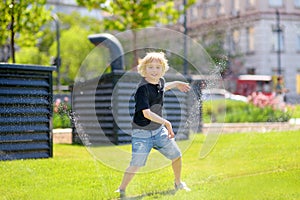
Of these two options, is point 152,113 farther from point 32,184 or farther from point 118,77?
point 118,77

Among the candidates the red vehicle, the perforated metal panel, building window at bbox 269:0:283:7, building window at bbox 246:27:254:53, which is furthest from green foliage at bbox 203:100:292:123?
building window at bbox 269:0:283:7

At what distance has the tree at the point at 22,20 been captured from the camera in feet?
50.2

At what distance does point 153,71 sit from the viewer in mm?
6168

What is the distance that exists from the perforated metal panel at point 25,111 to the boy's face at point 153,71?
308 cm

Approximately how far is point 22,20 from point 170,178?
13025 mm

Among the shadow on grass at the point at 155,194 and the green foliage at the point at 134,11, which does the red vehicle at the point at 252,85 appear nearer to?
the green foliage at the point at 134,11

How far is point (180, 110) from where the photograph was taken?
39.2ft

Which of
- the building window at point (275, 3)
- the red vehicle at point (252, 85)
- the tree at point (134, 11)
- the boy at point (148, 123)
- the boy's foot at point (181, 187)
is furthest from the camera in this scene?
the building window at point (275, 3)

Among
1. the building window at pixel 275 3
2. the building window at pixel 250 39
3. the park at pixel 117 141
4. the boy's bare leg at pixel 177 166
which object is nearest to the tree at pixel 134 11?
the park at pixel 117 141

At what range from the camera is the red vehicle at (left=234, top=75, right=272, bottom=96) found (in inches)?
1555

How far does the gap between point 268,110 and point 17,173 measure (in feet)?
48.6

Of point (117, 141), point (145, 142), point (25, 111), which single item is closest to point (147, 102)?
point (145, 142)

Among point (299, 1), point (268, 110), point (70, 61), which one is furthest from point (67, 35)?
point (268, 110)

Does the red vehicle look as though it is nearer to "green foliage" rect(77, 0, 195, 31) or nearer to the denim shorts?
"green foliage" rect(77, 0, 195, 31)
